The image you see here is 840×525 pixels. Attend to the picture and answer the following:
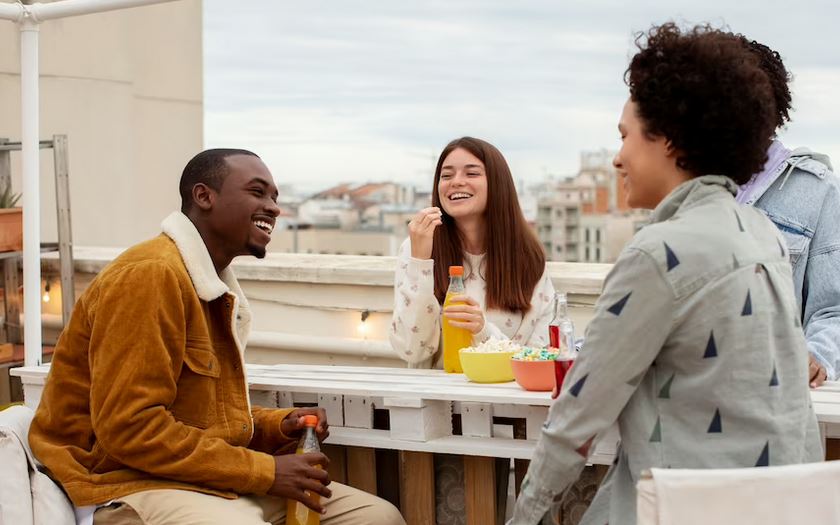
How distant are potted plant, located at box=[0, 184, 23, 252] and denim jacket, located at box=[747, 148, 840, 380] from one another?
355 cm

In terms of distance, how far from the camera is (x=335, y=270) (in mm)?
4805

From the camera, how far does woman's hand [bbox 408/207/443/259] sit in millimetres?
2887

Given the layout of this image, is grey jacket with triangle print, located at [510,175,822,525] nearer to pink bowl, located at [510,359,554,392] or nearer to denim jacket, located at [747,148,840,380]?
pink bowl, located at [510,359,554,392]

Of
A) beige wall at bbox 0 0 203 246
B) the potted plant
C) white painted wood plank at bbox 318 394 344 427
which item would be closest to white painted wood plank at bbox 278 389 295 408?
white painted wood plank at bbox 318 394 344 427

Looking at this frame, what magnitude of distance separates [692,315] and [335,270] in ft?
11.2

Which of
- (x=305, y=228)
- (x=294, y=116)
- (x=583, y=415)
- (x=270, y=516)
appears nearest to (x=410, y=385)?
(x=270, y=516)

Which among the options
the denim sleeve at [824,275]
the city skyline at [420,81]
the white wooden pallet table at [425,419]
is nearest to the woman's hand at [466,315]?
the white wooden pallet table at [425,419]

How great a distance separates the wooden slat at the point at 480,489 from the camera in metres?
2.30

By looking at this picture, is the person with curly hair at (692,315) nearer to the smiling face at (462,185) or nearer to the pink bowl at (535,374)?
the pink bowl at (535,374)

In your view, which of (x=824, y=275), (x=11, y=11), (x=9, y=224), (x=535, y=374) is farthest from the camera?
(x=9, y=224)

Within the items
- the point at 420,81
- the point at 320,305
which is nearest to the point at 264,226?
the point at 320,305

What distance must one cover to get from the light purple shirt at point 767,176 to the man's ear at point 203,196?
120 cm

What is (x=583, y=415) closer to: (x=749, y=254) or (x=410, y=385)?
(x=749, y=254)

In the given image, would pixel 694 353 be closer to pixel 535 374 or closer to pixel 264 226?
pixel 535 374
